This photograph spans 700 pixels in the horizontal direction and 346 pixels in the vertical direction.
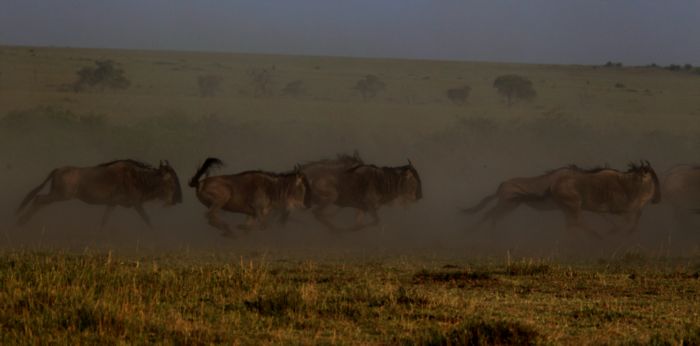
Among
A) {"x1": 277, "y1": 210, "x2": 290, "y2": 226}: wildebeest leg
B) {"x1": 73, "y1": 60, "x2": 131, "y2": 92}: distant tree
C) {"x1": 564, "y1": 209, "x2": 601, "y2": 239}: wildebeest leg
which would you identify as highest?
{"x1": 73, "y1": 60, "x2": 131, "y2": 92}: distant tree

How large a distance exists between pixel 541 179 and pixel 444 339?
31.4ft

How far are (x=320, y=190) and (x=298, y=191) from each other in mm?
851

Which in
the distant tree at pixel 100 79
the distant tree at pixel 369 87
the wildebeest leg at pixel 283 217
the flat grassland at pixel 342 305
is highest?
the distant tree at pixel 369 87

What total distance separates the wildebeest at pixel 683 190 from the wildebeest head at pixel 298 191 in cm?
599

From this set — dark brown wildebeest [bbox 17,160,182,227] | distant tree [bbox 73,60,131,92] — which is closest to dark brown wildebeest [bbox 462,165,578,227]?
dark brown wildebeest [bbox 17,160,182,227]

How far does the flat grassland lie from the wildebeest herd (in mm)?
4455

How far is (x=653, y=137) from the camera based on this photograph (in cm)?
3225

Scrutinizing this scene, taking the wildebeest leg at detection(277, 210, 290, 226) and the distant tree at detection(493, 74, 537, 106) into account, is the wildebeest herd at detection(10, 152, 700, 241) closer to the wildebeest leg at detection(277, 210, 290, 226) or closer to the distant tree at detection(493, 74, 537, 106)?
the wildebeest leg at detection(277, 210, 290, 226)

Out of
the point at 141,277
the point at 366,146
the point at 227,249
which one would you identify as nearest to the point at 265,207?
the point at 227,249

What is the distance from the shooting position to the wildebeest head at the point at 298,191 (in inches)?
597

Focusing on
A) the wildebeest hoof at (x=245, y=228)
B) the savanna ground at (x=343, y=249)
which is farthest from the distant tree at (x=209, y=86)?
the wildebeest hoof at (x=245, y=228)

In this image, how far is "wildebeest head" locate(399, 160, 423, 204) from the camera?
53.7 ft

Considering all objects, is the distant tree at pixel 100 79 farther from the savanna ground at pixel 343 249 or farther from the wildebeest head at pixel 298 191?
the wildebeest head at pixel 298 191

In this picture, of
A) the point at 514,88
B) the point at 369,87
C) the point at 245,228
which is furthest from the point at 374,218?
the point at 369,87
